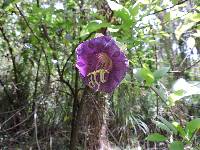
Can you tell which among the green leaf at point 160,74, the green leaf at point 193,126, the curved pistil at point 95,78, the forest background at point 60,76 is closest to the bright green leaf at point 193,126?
the green leaf at point 193,126

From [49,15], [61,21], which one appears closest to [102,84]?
[49,15]

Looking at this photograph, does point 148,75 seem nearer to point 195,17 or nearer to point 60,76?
point 195,17

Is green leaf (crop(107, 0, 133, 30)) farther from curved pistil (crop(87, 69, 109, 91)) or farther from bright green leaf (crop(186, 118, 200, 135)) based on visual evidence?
bright green leaf (crop(186, 118, 200, 135))

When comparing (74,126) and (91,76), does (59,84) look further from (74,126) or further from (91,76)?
(91,76)

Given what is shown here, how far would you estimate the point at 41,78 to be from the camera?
11.8 feet

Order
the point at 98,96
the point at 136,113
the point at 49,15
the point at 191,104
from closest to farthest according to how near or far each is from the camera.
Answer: the point at 49,15
the point at 98,96
the point at 136,113
the point at 191,104

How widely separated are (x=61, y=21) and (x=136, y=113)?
4.41 ft

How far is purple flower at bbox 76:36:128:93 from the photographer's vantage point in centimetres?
93

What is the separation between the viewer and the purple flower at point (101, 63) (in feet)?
3.05

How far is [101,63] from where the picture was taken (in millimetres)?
959

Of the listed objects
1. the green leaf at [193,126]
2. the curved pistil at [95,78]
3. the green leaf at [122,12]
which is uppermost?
the green leaf at [122,12]

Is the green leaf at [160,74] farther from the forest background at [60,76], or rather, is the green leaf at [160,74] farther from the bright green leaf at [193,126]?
the forest background at [60,76]

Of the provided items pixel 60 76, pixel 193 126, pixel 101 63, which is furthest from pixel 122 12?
pixel 60 76

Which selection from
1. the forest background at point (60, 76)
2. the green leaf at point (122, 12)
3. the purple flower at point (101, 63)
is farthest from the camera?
the forest background at point (60, 76)
